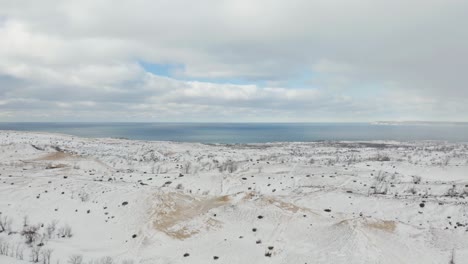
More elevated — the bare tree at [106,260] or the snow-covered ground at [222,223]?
the snow-covered ground at [222,223]

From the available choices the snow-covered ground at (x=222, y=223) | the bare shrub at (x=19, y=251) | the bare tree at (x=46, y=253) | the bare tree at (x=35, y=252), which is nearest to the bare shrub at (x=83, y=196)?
the snow-covered ground at (x=222, y=223)

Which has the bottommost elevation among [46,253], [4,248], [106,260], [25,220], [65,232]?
[106,260]

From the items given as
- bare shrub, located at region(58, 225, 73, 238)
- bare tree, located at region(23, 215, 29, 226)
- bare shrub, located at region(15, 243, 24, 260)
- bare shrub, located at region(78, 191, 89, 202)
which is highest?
bare shrub, located at region(78, 191, 89, 202)

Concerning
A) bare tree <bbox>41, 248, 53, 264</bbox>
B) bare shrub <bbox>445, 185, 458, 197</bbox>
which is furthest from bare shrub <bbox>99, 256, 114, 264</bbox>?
bare shrub <bbox>445, 185, 458, 197</bbox>

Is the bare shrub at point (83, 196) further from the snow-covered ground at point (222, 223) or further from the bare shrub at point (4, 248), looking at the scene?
the bare shrub at point (4, 248)

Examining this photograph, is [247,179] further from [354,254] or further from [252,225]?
[354,254]

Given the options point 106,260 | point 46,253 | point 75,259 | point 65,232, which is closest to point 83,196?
point 65,232

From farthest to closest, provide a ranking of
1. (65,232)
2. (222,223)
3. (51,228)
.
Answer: (222,223) < (51,228) < (65,232)

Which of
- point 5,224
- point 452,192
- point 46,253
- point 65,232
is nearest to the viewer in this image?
point 46,253

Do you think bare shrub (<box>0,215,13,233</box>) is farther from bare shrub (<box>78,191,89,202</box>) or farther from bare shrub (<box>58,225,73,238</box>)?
bare shrub (<box>78,191,89,202</box>)

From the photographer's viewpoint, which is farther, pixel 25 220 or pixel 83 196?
pixel 83 196

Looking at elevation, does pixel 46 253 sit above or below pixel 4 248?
below

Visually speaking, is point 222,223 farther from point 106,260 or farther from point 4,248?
point 4,248
